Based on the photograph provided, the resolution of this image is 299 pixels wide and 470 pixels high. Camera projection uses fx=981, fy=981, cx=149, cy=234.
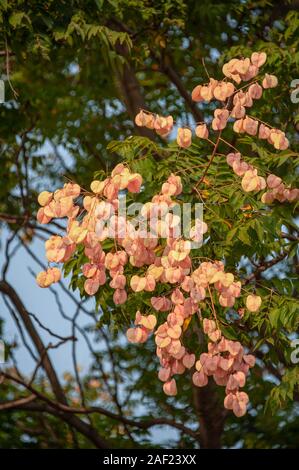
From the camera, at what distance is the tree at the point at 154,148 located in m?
5.40

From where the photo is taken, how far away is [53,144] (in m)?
10.4

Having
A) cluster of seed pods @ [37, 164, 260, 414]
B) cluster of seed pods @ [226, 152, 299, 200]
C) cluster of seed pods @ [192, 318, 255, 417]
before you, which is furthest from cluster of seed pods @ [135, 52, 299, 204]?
cluster of seed pods @ [192, 318, 255, 417]

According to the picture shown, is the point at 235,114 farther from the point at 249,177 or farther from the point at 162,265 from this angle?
the point at 162,265

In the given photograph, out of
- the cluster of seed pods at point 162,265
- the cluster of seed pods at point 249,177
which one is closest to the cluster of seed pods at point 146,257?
the cluster of seed pods at point 162,265

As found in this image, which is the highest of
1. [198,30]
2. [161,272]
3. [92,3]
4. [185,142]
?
[198,30]

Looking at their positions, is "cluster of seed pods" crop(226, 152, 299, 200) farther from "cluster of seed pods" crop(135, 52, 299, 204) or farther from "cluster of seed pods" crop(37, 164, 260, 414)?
"cluster of seed pods" crop(37, 164, 260, 414)

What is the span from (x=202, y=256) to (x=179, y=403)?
4803 millimetres

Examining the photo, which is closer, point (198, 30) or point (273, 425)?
point (198, 30)

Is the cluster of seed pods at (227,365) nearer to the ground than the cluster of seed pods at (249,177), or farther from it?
nearer to the ground

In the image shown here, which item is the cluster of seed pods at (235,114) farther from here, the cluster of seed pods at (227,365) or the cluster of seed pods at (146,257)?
the cluster of seed pods at (227,365)

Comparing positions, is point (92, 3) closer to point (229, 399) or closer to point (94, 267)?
point (94, 267)

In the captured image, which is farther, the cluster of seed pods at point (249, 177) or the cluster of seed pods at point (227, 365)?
the cluster of seed pods at point (249, 177)

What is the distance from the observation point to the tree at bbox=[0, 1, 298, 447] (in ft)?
17.7
